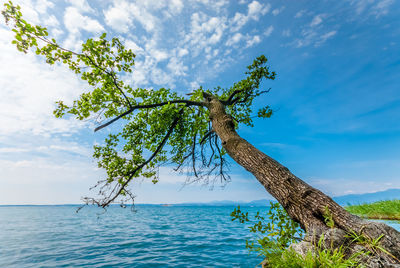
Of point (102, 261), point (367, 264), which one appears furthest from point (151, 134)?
point (102, 261)

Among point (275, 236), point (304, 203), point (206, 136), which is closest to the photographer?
point (304, 203)

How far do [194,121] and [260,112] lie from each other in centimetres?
288

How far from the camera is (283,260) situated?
2111mm

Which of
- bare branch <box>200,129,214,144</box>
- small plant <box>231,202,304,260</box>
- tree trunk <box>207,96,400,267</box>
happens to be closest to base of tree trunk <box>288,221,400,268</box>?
tree trunk <box>207,96,400,267</box>

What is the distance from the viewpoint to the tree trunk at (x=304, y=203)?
2.23 metres

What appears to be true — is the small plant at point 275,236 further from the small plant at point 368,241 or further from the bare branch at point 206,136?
the bare branch at point 206,136

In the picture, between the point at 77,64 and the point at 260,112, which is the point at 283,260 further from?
the point at 260,112

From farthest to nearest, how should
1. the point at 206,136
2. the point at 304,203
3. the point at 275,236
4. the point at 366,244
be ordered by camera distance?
the point at 206,136 < the point at 275,236 < the point at 304,203 < the point at 366,244

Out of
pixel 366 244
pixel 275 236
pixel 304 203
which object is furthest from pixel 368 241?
pixel 275 236

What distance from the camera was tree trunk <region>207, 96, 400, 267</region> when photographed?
2.23 metres

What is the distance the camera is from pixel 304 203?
2766 mm

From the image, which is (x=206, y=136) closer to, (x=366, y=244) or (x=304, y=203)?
(x=304, y=203)

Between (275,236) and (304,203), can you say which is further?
(275,236)

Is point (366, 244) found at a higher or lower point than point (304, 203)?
lower
